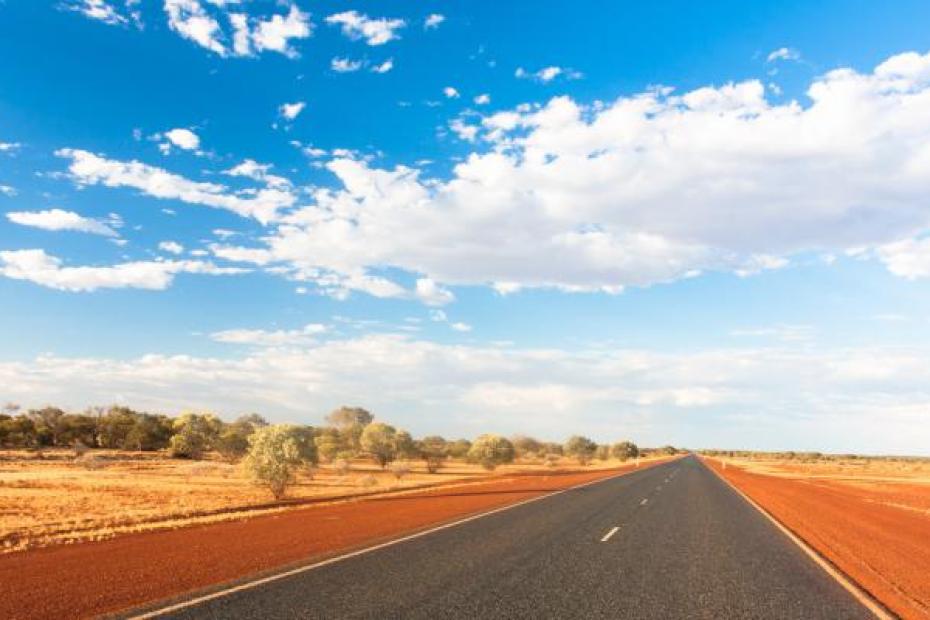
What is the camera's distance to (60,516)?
76.0 feet

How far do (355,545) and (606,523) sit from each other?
794 cm

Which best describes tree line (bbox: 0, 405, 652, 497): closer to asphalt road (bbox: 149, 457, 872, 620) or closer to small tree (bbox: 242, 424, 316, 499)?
small tree (bbox: 242, 424, 316, 499)

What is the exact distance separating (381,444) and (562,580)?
7730 centimetres

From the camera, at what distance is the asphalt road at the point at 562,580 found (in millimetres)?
7965

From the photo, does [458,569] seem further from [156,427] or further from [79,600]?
[156,427]

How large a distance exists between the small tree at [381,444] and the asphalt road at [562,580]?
69.4 meters

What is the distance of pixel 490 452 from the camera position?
79.8 metres

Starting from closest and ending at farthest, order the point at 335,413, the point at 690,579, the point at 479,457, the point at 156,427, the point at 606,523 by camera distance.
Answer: the point at 690,579
the point at 606,523
the point at 479,457
the point at 156,427
the point at 335,413

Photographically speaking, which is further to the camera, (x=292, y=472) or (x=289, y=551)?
(x=292, y=472)

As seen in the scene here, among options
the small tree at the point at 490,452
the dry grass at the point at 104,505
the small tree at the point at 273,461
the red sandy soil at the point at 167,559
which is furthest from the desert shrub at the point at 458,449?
the red sandy soil at the point at 167,559

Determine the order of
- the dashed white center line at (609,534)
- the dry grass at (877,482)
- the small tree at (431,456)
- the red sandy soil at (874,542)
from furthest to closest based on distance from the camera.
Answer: the small tree at (431,456)
the dry grass at (877,482)
the dashed white center line at (609,534)
the red sandy soil at (874,542)

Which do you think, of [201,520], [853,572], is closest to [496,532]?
[853,572]

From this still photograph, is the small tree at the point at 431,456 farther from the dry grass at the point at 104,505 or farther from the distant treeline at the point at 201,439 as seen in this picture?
the dry grass at the point at 104,505

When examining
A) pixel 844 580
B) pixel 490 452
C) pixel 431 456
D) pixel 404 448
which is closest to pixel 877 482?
pixel 490 452
